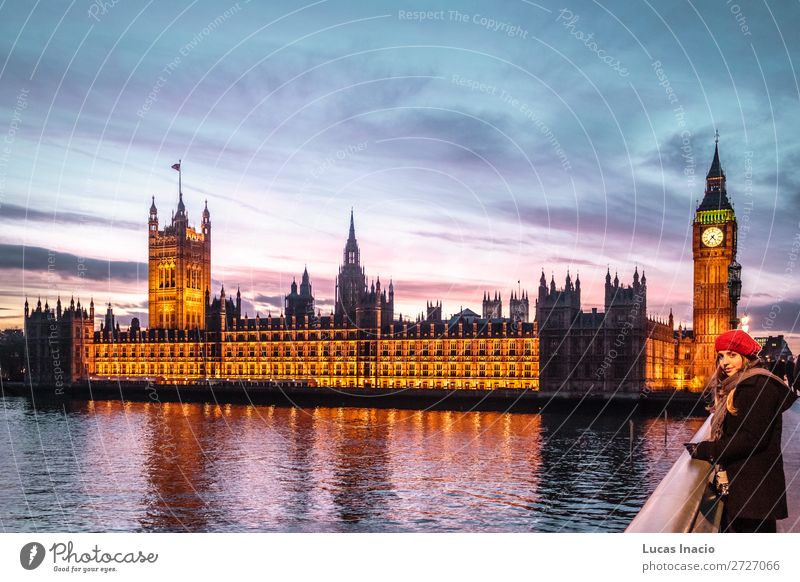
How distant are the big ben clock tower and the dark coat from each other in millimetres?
85171

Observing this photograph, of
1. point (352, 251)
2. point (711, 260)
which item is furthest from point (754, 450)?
point (352, 251)

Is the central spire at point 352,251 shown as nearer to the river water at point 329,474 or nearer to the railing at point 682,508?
the river water at point 329,474

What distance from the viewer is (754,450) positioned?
5.30 meters

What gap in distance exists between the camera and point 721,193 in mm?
86812

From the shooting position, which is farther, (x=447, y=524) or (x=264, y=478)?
(x=264, y=478)

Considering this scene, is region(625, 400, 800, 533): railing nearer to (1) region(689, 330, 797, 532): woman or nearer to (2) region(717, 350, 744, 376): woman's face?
(1) region(689, 330, 797, 532): woman

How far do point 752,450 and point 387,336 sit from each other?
272 ft

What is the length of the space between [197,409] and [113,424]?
17.6 metres

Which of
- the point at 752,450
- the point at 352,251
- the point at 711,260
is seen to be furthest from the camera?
the point at 352,251

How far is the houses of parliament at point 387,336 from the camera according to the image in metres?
74.1

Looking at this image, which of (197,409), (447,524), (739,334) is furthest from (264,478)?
(197,409)
